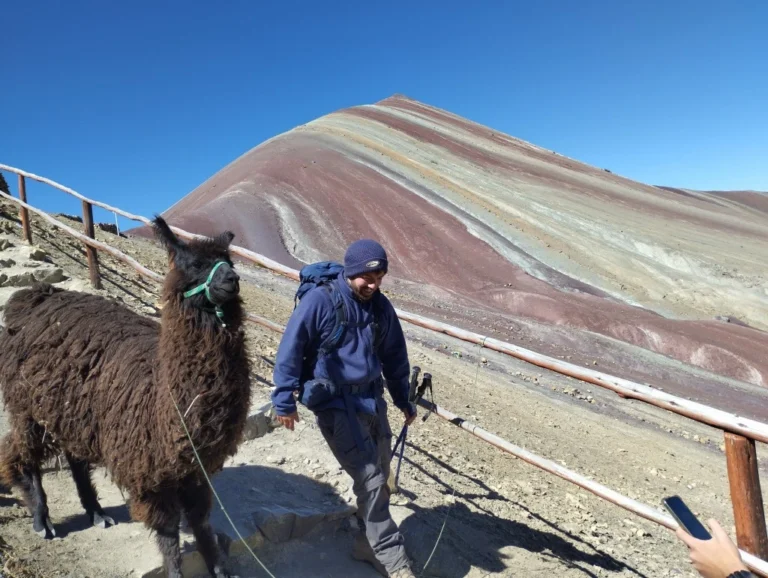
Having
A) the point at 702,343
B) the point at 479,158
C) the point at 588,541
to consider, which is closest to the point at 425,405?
the point at 588,541

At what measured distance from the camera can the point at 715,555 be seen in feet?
4.98

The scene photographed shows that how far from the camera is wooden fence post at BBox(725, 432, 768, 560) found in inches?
100

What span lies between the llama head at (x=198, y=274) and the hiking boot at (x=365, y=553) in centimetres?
167

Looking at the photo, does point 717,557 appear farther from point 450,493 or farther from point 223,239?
point 450,493

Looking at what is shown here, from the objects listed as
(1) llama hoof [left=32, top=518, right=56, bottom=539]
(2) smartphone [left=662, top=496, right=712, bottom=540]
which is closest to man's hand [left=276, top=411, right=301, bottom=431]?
(1) llama hoof [left=32, top=518, right=56, bottom=539]

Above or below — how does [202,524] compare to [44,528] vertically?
above

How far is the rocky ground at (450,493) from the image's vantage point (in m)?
3.32

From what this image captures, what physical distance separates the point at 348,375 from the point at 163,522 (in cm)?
126

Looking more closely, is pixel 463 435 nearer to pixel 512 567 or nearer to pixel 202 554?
pixel 512 567

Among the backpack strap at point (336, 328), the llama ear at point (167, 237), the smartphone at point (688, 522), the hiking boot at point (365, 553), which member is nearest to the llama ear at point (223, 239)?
the llama ear at point (167, 237)

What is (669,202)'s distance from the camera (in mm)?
29859

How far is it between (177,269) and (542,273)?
1621 centimetres

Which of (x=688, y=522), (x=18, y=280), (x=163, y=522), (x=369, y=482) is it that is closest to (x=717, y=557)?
(x=688, y=522)

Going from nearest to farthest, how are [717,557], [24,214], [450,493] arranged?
[717,557]
[450,493]
[24,214]
